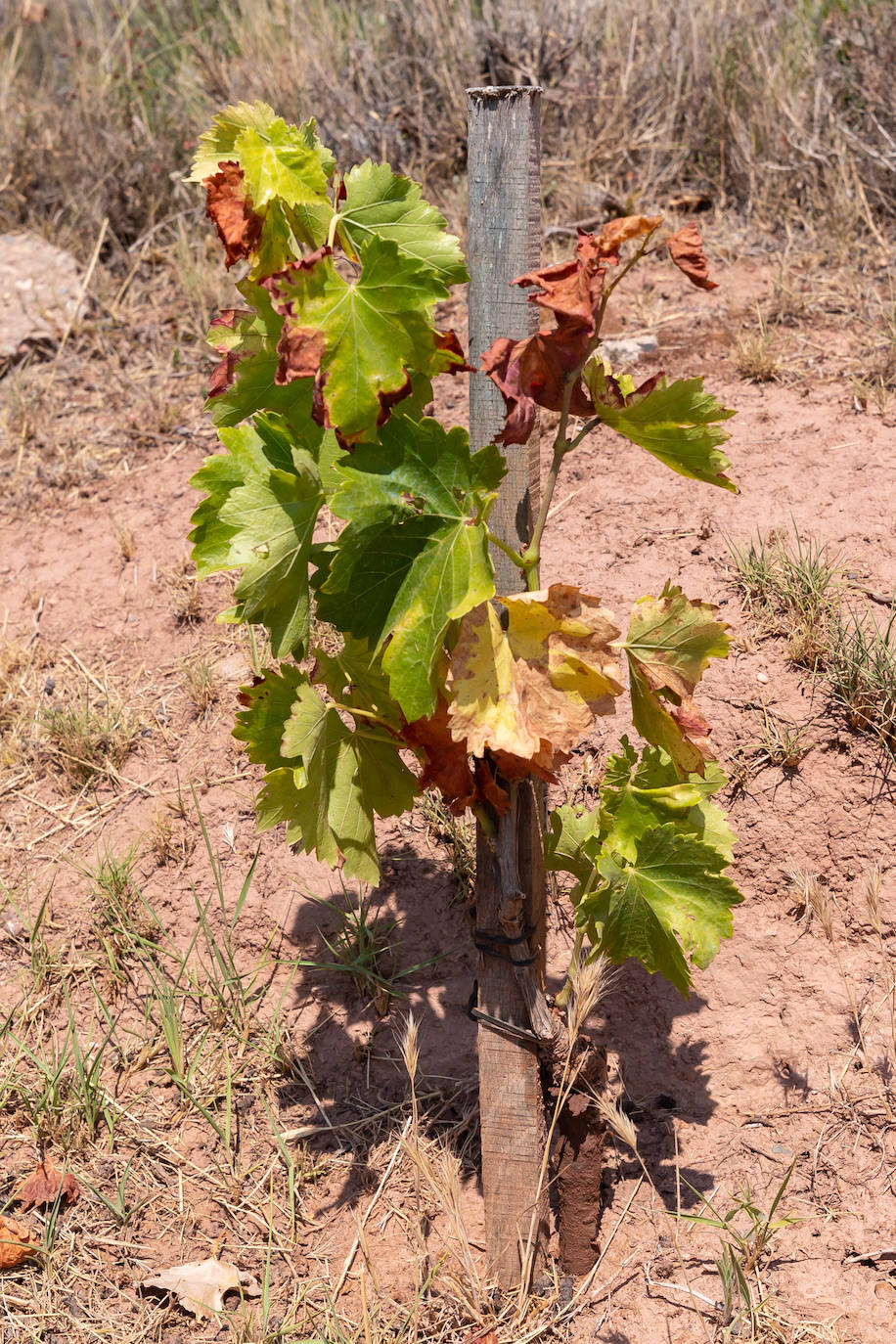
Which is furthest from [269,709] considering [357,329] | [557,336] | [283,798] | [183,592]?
[183,592]

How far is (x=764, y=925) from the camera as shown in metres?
2.51

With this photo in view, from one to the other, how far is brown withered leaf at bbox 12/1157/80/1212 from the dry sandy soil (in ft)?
0.13

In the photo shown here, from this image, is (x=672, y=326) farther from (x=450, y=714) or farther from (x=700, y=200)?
(x=450, y=714)

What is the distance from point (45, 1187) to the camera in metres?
2.26

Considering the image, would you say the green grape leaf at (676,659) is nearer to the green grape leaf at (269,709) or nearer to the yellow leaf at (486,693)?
the yellow leaf at (486,693)

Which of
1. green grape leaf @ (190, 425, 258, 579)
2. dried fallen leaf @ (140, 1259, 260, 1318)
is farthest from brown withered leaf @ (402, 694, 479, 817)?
dried fallen leaf @ (140, 1259, 260, 1318)

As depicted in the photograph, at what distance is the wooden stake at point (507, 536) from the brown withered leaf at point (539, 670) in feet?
0.89

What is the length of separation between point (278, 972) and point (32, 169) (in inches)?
166

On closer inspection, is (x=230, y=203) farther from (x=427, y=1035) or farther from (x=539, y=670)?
(x=427, y=1035)

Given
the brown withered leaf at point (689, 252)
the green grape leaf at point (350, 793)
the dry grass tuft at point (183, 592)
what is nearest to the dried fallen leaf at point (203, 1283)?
the green grape leaf at point (350, 793)

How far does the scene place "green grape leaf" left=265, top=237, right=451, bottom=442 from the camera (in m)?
1.54

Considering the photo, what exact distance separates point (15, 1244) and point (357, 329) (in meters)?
1.84

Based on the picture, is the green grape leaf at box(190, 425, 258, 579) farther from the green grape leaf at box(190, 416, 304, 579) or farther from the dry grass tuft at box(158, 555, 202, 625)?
the dry grass tuft at box(158, 555, 202, 625)

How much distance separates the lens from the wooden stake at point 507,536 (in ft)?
5.61
